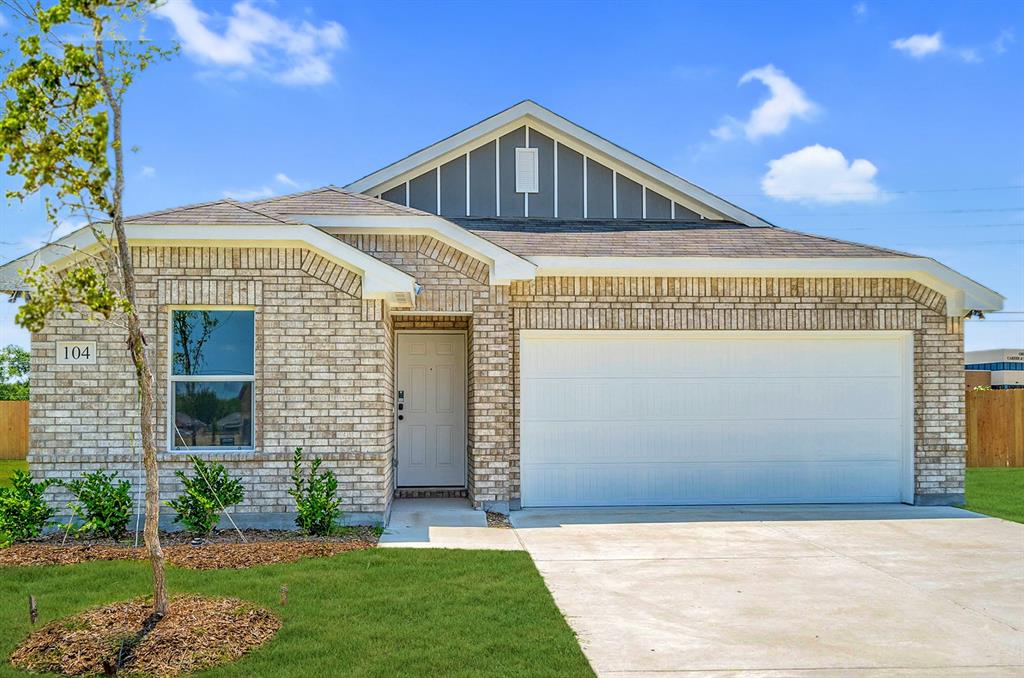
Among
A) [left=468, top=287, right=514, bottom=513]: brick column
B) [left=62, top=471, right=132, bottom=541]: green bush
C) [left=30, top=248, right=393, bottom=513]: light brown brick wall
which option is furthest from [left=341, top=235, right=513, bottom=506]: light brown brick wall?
[left=62, top=471, right=132, bottom=541]: green bush

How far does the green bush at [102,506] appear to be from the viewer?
29.5 ft

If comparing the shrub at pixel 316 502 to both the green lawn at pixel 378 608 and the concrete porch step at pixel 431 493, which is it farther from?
the concrete porch step at pixel 431 493

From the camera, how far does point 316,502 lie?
9.24 m

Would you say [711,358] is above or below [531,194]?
below

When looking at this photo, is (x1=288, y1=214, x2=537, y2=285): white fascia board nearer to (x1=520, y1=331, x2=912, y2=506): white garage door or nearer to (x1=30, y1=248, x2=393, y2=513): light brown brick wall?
(x1=30, y1=248, x2=393, y2=513): light brown brick wall

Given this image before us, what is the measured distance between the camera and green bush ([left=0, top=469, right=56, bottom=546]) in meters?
8.95

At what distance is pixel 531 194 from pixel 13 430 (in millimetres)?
16519

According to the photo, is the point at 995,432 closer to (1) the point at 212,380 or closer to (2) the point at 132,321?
(1) the point at 212,380

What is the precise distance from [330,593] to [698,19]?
350 inches

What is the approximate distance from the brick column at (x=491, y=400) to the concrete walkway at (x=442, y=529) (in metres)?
0.35

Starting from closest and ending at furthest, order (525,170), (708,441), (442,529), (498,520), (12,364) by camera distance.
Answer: (442,529) → (498,520) → (708,441) → (525,170) → (12,364)

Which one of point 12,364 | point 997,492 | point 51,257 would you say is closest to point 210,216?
point 51,257

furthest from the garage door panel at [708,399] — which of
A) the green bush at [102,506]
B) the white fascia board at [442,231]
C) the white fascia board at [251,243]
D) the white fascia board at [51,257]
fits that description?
the white fascia board at [51,257]

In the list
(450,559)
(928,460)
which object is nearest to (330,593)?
(450,559)
